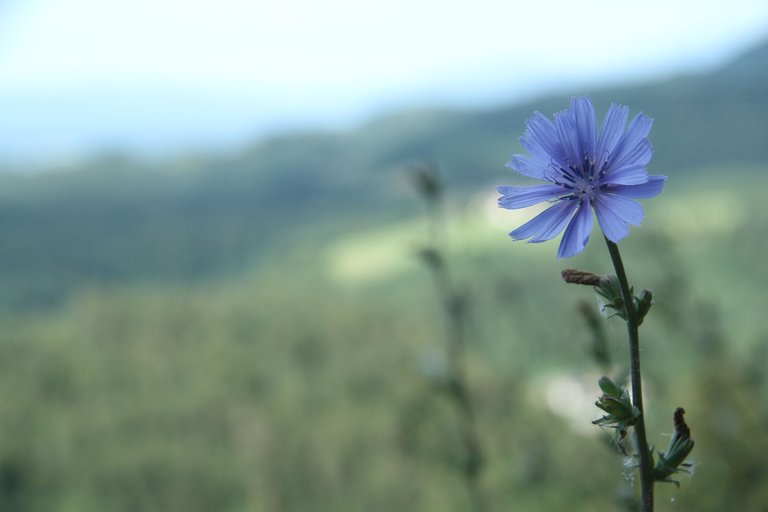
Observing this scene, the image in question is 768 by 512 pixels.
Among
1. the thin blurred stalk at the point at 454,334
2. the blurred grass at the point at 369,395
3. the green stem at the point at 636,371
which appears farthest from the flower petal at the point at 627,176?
the thin blurred stalk at the point at 454,334

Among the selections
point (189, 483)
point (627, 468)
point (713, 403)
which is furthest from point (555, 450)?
point (189, 483)

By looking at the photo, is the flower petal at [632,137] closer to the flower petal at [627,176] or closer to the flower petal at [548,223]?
the flower petal at [627,176]

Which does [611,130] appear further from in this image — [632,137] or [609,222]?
[609,222]

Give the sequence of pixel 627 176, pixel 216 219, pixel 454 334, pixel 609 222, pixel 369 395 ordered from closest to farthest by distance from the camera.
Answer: pixel 609 222 < pixel 627 176 < pixel 454 334 < pixel 369 395 < pixel 216 219

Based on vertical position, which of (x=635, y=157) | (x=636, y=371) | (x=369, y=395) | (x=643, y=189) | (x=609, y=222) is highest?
(x=369, y=395)

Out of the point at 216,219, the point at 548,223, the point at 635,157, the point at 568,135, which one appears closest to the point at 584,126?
the point at 568,135

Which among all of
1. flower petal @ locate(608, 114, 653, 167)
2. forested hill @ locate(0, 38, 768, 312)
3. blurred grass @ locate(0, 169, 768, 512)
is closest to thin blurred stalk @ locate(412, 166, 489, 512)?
blurred grass @ locate(0, 169, 768, 512)
